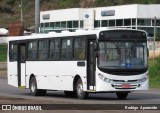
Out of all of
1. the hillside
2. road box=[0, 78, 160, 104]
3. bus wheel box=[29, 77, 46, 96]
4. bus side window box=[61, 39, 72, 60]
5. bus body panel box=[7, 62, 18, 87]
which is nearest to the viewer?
road box=[0, 78, 160, 104]

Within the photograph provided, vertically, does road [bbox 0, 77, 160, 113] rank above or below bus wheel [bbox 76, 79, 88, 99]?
below

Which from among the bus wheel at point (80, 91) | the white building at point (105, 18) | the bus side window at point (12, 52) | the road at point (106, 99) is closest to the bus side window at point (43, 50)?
the road at point (106, 99)

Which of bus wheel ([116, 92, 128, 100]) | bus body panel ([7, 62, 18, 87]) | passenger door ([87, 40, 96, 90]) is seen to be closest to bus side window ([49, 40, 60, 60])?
passenger door ([87, 40, 96, 90])

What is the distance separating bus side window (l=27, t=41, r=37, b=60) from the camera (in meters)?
31.8

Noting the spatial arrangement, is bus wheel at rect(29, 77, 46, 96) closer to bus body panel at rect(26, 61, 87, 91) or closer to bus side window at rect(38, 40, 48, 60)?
bus body panel at rect(26, 61, 87, 91)

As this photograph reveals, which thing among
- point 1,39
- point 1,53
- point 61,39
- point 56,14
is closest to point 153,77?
point 61,39

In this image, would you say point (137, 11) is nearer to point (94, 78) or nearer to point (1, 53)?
point (1, 53)

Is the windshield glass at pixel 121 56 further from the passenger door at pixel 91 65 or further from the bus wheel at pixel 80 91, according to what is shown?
the bus wheel at pixel 80 91

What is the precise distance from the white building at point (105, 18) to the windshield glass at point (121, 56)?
55.2 m

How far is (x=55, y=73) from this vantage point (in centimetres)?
3019

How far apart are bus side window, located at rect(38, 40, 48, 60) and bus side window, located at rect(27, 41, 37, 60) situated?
1.50 ft

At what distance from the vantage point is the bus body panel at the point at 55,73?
92.9ft

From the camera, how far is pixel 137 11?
83.2 metres

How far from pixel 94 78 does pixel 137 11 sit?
187 feet
